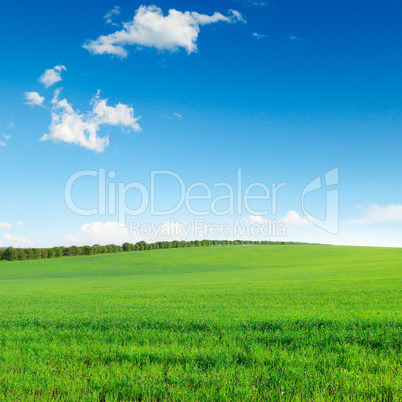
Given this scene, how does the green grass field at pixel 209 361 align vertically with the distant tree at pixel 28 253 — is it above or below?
above

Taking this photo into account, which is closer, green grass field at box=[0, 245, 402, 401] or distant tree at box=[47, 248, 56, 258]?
green grass field at box=[0, 245, 402, 401]

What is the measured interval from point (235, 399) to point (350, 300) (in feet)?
48.7

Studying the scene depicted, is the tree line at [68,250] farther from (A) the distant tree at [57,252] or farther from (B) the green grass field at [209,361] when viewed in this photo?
(B) the green grass field at [209,361]

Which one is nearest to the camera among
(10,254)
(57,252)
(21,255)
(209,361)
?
(209,361)

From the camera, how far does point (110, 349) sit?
20.7 ft

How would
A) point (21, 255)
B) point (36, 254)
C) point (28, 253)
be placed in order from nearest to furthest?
1. point (21, 255)
2. point (28, 253)
3. point (36, 254)

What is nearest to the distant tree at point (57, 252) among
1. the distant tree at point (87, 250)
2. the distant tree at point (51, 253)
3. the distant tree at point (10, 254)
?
the distant tree at point (51, 253)

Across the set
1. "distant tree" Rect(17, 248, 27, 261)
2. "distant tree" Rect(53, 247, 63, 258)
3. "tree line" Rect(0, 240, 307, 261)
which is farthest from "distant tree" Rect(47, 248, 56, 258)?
"distant tree" Rect(17, 248, 27, 261)

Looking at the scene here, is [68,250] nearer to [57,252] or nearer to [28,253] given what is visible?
[57,252]

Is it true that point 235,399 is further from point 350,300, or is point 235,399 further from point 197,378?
point 350,300

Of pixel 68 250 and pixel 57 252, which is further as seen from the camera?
pixel 68 250

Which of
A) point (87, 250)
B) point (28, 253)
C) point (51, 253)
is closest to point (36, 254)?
point (28, 253)

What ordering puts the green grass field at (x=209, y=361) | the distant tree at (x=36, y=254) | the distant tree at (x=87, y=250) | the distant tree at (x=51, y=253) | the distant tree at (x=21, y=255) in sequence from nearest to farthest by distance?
the green grass field at (x=209, y=361) → the distant tree at (x=21, y=255) → the distant tree at (x=36, y=254) → the distant tree at (x=51, y=253) → the distant tree at (x=87, y=250)

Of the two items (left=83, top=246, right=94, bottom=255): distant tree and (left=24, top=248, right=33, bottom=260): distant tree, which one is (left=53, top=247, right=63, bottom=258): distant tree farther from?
(left=83, top=246, right=94, bottom=255): distant tree
